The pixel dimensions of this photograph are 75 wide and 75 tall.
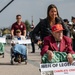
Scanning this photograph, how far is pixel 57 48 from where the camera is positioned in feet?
19.5

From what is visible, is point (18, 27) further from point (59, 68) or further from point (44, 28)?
point (59, 68)

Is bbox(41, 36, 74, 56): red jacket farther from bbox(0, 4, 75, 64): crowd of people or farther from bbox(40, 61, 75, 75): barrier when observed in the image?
bbox(40, 61, 75, 75): barrier

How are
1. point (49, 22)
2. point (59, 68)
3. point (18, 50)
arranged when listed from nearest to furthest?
point (59, 68), point (49, 22), point (18, 50)

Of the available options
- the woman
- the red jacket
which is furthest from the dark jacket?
the red jacket

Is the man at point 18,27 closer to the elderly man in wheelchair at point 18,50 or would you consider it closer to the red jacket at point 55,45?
the elderly man in wheelchair at point 18,50

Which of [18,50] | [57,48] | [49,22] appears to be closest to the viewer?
[57,48]

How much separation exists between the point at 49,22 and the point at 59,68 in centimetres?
138

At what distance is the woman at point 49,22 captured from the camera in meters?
6.60

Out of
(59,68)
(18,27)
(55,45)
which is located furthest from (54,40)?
(18,27)

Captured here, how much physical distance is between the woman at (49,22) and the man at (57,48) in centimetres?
69

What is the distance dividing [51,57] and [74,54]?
15.4 inches

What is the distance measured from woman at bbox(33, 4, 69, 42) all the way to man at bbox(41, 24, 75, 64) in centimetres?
69

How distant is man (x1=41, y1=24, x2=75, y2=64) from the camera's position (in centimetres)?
573

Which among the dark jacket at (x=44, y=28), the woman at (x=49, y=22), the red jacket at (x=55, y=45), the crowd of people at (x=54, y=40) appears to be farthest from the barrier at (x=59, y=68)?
the dark jacket at (x=44, y=28)
